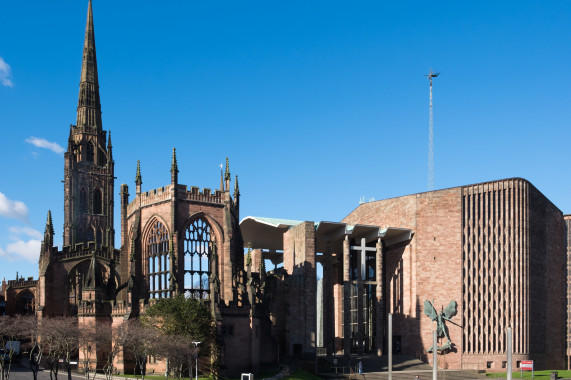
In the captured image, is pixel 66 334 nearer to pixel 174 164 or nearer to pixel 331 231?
pixel 174 164

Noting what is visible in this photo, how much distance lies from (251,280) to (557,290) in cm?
4445

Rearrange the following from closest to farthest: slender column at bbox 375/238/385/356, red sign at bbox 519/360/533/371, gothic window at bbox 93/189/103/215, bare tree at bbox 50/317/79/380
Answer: bare tree at bbox 50/317/79/380, red sign at bbox 519/360/533/371, slender column at bbox 375/238/385/356, gothic window at bbox 93/189/103/215

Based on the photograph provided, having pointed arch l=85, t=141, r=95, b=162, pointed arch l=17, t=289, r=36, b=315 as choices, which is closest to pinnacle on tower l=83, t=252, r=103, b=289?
pointed arch l=17, t=289, r=36, b=315

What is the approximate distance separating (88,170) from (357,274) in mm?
47010

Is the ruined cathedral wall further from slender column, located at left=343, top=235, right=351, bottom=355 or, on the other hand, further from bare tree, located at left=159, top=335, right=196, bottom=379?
bare tree, located at left=159, top=335, right=196, bottom=379

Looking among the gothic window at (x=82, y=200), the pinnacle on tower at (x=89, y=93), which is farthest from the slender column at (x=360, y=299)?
the pinnacle on tower at (x=89, y=93)

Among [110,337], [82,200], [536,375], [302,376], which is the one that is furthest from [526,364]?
[82,200]

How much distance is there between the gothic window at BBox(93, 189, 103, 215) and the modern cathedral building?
29257mm

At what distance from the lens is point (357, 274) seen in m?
89.7

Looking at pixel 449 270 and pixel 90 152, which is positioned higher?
pixel 90 152

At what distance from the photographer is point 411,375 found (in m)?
73.3

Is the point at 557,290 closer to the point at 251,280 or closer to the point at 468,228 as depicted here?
the point at 468,228

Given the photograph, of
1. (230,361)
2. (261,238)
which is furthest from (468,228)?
(230,361)

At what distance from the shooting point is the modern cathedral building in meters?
69.3
